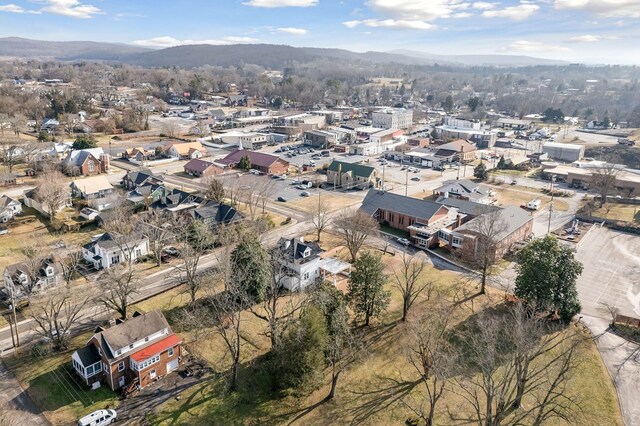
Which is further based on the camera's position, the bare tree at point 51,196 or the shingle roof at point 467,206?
the bare tree at point 51,196

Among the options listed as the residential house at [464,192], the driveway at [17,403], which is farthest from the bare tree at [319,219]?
the driveway at [17,403]

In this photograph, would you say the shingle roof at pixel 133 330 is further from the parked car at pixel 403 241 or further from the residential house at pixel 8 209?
the residential house at pixel 8 209

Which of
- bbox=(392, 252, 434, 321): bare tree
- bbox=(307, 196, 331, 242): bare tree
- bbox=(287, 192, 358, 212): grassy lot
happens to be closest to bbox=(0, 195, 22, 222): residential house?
bbox=(287, 192, 358, 212): grassy lot

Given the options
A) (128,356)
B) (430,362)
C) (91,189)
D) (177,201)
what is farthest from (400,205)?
(91,189)

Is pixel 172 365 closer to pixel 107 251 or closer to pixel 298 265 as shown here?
pixel 298 265

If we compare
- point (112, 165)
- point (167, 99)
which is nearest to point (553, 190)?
point (112, 165)

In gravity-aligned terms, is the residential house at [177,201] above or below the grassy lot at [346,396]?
above

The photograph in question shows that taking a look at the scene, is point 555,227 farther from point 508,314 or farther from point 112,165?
point 112,165
